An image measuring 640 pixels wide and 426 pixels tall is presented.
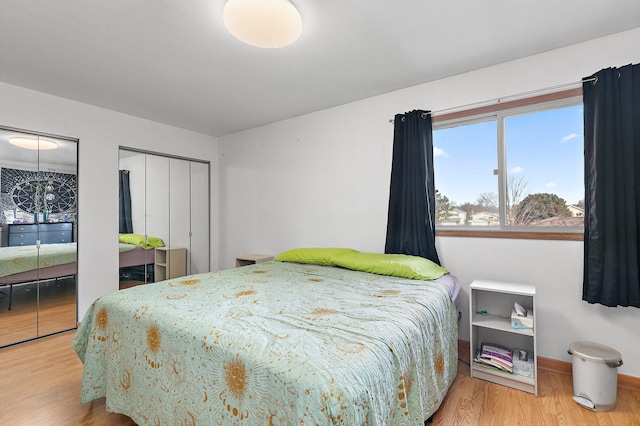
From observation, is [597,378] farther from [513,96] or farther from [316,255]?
[316,255]

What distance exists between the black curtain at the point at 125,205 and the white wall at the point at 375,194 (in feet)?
4.38

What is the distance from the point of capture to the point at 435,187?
2971mm

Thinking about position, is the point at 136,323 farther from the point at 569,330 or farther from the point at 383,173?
the point at 569,330

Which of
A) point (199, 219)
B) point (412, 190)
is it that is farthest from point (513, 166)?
point (199, 219)

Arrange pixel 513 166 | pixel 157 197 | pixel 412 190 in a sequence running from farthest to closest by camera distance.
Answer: pixel 157 197, pixel 412 190, pixel 513 166

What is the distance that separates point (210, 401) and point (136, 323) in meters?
0.68

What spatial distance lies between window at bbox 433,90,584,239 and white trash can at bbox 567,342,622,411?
3.00 feet

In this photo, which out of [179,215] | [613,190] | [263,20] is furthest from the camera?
[179,215]

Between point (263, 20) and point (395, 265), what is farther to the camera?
point (395, 265)

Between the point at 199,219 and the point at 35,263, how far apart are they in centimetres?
194

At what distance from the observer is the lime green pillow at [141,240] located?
3.77 meters

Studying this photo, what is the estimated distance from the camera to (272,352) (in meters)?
1.17

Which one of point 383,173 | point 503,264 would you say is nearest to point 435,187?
point 383,173

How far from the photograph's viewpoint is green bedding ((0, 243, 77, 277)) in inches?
114
